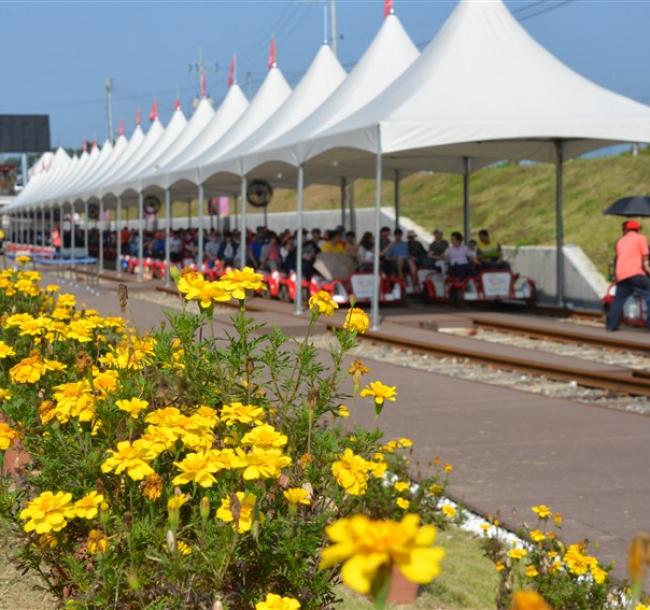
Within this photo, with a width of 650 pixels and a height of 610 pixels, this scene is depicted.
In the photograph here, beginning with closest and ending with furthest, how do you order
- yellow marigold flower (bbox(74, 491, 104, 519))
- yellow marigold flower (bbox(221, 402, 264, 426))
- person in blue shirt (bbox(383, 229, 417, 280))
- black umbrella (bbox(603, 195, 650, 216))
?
yellow marigold flower (bbox(74, 491, 104, 519)) → yellow marigold flower (bbox(221, 402, 264, 426)) → black umbrella (bbox(603, 195, 650, 216)) → person in blue shirt (bbox(383, 229, 417, 280))

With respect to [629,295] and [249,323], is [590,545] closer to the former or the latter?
[249,323]

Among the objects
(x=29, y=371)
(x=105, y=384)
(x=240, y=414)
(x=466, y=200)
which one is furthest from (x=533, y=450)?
(x=466, y=200)

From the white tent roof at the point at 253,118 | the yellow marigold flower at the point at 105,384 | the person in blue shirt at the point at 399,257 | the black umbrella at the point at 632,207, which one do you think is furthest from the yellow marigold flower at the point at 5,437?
the white tent roof at the point at 253,118

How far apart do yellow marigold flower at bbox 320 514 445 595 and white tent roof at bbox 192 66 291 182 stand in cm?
2601

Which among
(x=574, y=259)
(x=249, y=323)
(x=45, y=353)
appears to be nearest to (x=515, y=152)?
(x=574, y=259)

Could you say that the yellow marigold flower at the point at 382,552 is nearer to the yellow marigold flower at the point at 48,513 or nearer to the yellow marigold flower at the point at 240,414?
the yellow marigold flower at the point at 48,513

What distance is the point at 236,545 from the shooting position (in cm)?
268

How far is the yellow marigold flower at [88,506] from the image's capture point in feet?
8.57

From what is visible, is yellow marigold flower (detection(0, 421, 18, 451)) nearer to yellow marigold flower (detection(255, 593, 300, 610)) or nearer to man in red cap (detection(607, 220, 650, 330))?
yellow marigold flower (detection(255, 593, 300, 610))

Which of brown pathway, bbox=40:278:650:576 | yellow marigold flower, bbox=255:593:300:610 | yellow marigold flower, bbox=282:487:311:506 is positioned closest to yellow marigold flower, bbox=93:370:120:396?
yellow marigold flower, bbox=282:487:311:506

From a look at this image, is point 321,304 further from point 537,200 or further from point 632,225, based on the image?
point 537,200

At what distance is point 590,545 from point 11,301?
3993 millimetres

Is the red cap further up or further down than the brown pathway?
further up

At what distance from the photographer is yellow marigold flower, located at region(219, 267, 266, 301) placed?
3.13m
